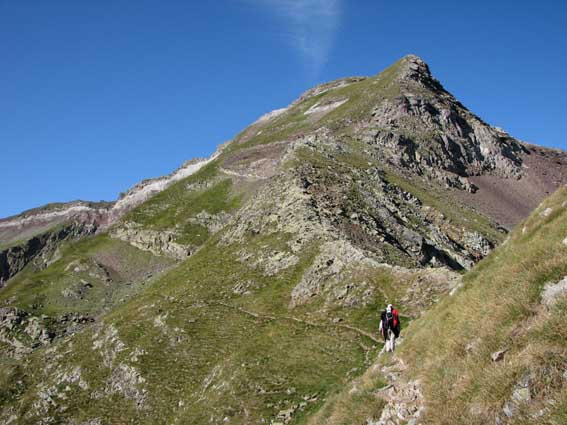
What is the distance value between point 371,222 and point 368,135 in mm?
63676

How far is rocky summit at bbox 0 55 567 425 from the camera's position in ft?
54.1

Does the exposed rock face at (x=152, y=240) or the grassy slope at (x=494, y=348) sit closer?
the grassy slope at (x=494, y=348)

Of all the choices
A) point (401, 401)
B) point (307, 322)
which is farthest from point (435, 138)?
point (401, 401)

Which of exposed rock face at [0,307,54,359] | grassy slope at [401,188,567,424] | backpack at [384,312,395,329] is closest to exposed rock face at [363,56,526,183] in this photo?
exposed rock face at [0,307,54,359]

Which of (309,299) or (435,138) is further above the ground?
(435,138)

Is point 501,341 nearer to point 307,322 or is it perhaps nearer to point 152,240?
point 307,322

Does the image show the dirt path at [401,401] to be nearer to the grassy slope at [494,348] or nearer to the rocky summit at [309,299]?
the rocky summit at [309,299]

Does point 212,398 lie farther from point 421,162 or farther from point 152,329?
point 421,162

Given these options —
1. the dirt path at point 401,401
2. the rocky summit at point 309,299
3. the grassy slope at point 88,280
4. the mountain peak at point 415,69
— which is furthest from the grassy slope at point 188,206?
the dirt path at point 401,401

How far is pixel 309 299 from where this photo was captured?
1909 inches

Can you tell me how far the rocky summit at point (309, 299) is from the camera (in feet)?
54.1

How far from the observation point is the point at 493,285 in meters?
18.1

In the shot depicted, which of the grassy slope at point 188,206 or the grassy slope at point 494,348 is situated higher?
the grassy slope at point 188,206

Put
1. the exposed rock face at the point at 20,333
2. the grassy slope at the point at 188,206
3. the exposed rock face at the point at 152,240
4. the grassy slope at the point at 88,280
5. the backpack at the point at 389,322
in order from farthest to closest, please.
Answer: the grassy slope at the point at 188,206
the exposed rock face at the point at 152,240
the grassy slope at the point at 88,280
the exposed rock face at the point at 20,333
the backpack at the point at 389,322
